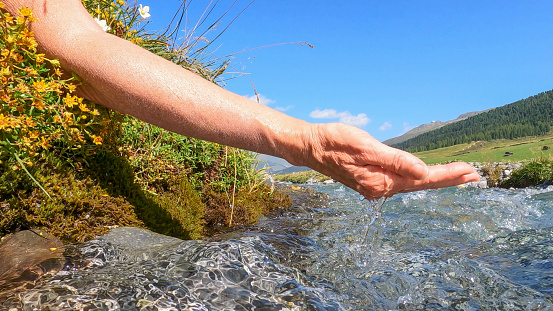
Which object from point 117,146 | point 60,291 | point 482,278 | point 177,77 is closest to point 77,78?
point 177,77

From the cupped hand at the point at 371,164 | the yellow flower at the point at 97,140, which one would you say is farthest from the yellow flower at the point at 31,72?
the cupped hand at the point at 371,164

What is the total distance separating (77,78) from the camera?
2.73 metres

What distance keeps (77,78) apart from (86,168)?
1.02m

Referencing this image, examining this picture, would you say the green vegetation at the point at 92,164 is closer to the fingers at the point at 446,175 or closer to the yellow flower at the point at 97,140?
the yellow flower at the point at 97,140

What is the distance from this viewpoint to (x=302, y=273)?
2805 millimetres

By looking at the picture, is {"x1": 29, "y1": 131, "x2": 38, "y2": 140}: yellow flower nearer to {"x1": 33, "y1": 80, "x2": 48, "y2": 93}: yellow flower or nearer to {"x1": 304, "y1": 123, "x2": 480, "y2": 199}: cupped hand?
{"x1": 33, "y1": 80, "x2": 48, "y2": 93}: yellow flower

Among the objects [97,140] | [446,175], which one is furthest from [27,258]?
[446,175]

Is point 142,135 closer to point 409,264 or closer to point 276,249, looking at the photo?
point 276,249

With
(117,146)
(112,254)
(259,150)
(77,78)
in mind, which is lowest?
(112,254)

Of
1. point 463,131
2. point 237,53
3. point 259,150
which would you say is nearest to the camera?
point 259,150

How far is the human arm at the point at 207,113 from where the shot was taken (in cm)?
247

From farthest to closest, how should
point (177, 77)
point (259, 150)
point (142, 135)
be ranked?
1. point (142, 135)
2. point (259, 150)
3. point (177, 77)

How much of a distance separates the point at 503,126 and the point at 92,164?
185 m

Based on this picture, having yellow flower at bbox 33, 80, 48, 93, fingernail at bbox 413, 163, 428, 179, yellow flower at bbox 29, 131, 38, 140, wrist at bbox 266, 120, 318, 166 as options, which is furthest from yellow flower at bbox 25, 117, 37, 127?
fingernail at bbox 413, 163, 428, 179
